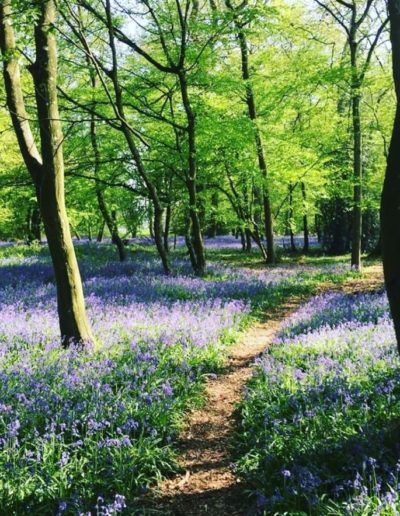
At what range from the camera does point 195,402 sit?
6797 mm

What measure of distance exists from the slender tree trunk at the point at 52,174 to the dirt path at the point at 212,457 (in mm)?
2440

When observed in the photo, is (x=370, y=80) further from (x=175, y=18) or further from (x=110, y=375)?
(x=110, y=375)

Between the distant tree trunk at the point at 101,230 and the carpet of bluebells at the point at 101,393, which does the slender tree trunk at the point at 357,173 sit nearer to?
the carpet of bluebells at the point at 101,393

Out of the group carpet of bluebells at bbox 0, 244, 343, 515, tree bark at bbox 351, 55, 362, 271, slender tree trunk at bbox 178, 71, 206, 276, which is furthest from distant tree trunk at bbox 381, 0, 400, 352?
tree bark at bbox 351, 55, 362, 271

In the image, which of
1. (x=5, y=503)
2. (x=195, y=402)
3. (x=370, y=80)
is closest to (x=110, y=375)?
(x=195, y=402)

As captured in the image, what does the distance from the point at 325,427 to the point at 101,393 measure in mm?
2668

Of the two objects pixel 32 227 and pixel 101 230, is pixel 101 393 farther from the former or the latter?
pixel 32 227

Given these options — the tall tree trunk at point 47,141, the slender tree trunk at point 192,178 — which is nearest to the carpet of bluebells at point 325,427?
the tall tree trunk at point 47,141

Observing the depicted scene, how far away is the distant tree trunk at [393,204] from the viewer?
402cm

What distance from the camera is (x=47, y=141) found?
7402mm

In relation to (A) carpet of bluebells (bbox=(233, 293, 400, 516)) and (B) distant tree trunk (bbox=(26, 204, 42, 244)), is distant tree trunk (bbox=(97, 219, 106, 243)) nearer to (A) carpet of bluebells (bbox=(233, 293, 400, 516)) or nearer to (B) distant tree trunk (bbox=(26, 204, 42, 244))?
(B) distant tree trunk (bbox=(26, 204, 42, 244))

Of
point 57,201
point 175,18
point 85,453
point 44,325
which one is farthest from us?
point 175,18

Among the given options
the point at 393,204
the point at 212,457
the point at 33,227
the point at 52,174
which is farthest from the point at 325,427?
the point at 33,227

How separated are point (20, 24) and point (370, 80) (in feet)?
49.3
